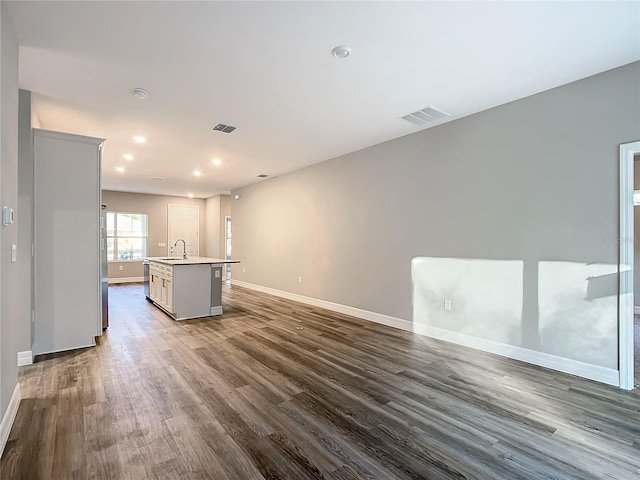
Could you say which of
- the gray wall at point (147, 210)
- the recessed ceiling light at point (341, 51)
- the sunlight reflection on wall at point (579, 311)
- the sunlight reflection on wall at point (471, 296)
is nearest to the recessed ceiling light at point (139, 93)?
the recessed ceiling light at point (341, 51)

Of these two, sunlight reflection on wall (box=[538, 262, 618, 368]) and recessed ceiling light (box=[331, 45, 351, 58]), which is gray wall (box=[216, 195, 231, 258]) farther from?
sunlight reflection on wall (box=[538, 262, 618, 368])

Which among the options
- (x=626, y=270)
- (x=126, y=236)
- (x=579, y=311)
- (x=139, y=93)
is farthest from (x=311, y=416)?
(x=126, y=236)

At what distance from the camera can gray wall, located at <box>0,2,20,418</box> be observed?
2021 millimetres

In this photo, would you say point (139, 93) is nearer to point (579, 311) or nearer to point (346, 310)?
point (346, 310)

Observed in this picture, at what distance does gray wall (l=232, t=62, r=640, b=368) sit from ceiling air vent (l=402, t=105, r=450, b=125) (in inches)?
11.5

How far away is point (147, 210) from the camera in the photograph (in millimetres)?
10086

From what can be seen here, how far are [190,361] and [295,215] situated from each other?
395cm

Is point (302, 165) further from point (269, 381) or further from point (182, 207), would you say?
point (182, 207)

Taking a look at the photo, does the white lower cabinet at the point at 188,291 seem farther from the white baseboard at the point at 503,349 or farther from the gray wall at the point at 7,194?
the gray wall at the point at 7,194

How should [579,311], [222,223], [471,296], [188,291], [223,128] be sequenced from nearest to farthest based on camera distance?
[579,311] → [471,296] → [223,128] → [188,291] → [222,223]

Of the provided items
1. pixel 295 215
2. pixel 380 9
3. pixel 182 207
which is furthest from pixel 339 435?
pixel 182 207

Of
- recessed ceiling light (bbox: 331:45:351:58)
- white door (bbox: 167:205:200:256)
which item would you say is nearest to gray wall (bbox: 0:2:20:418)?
recessed ceiling light (bbox: 331:45:351:58)

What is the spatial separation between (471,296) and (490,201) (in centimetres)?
115

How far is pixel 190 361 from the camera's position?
132 inches
